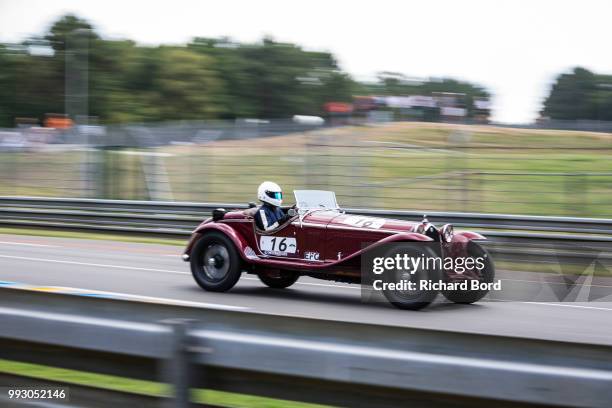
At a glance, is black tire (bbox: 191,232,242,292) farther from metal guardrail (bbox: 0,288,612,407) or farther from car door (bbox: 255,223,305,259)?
metal guardrail (bbox: 0,288,612,407)

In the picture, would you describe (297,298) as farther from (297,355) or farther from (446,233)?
(297,355)

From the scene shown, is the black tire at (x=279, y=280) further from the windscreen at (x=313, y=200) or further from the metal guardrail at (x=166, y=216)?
the metal guardrail at (x=166, y=216)

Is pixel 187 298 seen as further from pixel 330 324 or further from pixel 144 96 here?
pixel 144 96

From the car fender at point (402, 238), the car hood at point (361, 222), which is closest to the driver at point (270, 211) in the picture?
the car hood at point (361, 222)

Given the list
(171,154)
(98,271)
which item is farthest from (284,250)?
(171,154)

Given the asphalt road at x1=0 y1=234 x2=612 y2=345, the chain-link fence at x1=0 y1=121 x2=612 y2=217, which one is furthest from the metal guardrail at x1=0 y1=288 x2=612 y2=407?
the chain-link fence at x1=0 y1=121 x2=612 y2=217

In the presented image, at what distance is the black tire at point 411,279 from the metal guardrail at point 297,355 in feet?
18.4

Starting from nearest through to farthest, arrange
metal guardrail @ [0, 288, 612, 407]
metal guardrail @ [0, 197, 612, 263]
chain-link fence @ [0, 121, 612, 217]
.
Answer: metal guardrail @ [0, 288, 612, 407] < metal guardrail @ [0, 197, 612, 263] < chain-link fence @ [0, 121, 612, 217]

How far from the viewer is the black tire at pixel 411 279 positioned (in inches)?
350

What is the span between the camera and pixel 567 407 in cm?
262

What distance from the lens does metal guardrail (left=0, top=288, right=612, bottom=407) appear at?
269 cm

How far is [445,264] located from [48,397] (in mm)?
5941

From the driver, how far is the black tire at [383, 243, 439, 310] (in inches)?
68.8

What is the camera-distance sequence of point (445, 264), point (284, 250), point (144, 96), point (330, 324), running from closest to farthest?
point (330, 324), point (445, 264), point (284, 250), point (144, 96)
